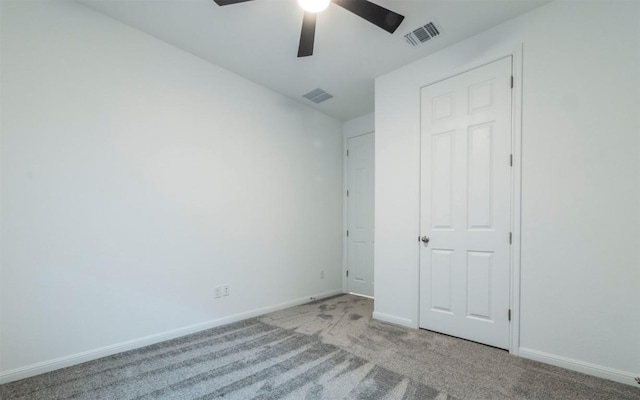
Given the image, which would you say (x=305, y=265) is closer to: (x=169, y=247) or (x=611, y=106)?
(x=169, y=247)

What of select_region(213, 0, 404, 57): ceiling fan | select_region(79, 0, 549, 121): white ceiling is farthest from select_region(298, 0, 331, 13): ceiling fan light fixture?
select_region(79, 0, 549, 121): white ceiling

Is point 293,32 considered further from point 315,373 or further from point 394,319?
point 394,319

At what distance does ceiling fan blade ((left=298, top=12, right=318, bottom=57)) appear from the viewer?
2.14 metres

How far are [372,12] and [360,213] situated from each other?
3002 millimetres

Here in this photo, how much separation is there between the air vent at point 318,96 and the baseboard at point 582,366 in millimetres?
3413

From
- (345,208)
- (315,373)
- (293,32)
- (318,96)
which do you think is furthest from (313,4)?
(345,208)


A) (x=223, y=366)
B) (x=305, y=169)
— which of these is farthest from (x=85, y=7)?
(x=223, y=366)

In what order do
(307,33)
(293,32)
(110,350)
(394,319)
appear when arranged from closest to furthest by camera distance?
(307,33)
(110,350)
(293,32)
(394,319)

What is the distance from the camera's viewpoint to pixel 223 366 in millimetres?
2232

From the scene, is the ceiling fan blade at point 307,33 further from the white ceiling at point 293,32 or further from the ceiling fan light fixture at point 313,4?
the white ceiling at point 293,32

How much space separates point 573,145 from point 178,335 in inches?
148

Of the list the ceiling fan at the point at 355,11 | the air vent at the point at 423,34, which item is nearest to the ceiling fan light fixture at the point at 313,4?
the ceiling fan at the point at 355,11

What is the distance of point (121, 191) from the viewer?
2.52 m

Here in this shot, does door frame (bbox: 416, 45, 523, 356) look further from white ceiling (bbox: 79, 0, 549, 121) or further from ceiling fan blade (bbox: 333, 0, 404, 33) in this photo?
ceiling fan blade (bbox: 333, 0, 404, 33)
